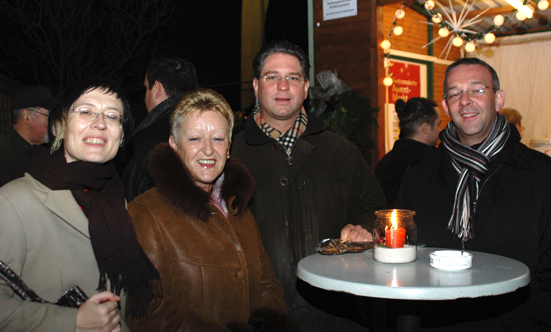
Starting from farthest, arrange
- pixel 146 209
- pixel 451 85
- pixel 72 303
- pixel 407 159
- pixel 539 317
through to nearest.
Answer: pixel 407 159, pixel 451 85, pixel 539 317, pixel 146 209, pixel 72 303

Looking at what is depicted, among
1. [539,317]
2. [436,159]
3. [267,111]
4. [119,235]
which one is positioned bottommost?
[539,317]

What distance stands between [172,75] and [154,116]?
0.37m

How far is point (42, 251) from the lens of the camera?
1.61 m

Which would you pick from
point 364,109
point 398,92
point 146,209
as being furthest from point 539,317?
point 398,92

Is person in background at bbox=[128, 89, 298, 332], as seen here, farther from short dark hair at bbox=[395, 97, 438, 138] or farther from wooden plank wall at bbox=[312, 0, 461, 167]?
wooden plank wall at bbox=[312, 0, 461, 167]

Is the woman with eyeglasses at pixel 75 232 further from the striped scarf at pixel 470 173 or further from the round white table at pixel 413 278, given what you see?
the striped scarf at pixel 470 173

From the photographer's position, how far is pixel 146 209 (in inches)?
A: 79.4

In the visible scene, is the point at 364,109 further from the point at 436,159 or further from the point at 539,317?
the point at 539,317

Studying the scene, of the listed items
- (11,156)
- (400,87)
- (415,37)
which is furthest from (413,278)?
(415,37)

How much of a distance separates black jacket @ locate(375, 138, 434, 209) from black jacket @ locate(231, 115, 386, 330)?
118 centimetres

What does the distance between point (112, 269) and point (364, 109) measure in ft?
14.4

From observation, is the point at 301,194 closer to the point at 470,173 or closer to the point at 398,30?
the point at 470,173

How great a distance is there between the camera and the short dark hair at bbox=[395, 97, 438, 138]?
173 inches

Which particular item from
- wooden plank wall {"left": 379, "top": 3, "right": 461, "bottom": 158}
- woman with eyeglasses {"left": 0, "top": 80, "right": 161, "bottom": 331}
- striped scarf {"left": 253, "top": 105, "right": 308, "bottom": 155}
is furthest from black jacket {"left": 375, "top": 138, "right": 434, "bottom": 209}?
wooden plank wall {"left": 379, "top": 3, "right": 461, "bottom": 158}
